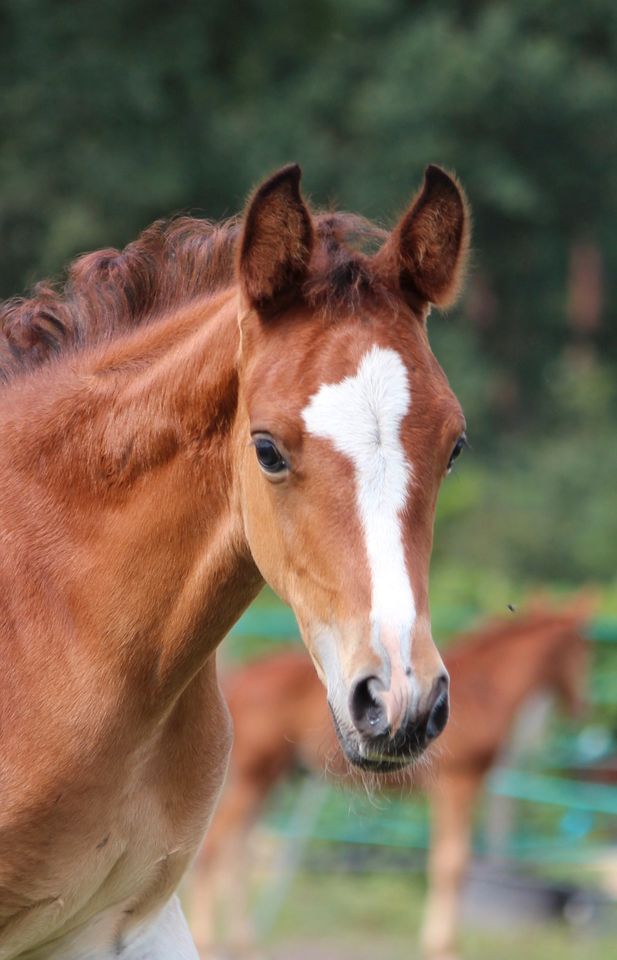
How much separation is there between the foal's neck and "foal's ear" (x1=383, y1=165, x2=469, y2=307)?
1.28 ft

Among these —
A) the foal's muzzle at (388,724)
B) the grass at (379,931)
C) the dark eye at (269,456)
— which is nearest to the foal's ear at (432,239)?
the dark eye at (269,456)

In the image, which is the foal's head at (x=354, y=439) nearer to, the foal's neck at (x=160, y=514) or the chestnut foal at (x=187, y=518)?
the chestnut foal at (x=187, y=518)

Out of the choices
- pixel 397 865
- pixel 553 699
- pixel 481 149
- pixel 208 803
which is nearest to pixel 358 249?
pixel 208 803

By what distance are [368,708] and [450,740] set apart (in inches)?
245

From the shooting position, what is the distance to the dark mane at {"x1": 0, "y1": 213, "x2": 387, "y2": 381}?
3510 mm

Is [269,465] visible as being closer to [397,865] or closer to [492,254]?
[397,865]

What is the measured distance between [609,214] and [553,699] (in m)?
15.0

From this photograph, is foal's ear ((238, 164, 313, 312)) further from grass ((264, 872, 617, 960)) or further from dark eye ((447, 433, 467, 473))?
grass ((264, 872, 617, 960))

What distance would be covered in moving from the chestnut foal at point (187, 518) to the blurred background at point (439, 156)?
12.1 metres

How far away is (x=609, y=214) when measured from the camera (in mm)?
23297

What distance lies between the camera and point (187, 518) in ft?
10.4

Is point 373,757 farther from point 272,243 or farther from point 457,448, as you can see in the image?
point 272,243

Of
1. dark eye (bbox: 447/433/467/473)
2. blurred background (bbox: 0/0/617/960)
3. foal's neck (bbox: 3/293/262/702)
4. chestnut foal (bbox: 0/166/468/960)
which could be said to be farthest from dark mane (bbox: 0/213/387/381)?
blurred background (bbox: 0/0/617/960)

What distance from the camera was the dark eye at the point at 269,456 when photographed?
282 centimetres
